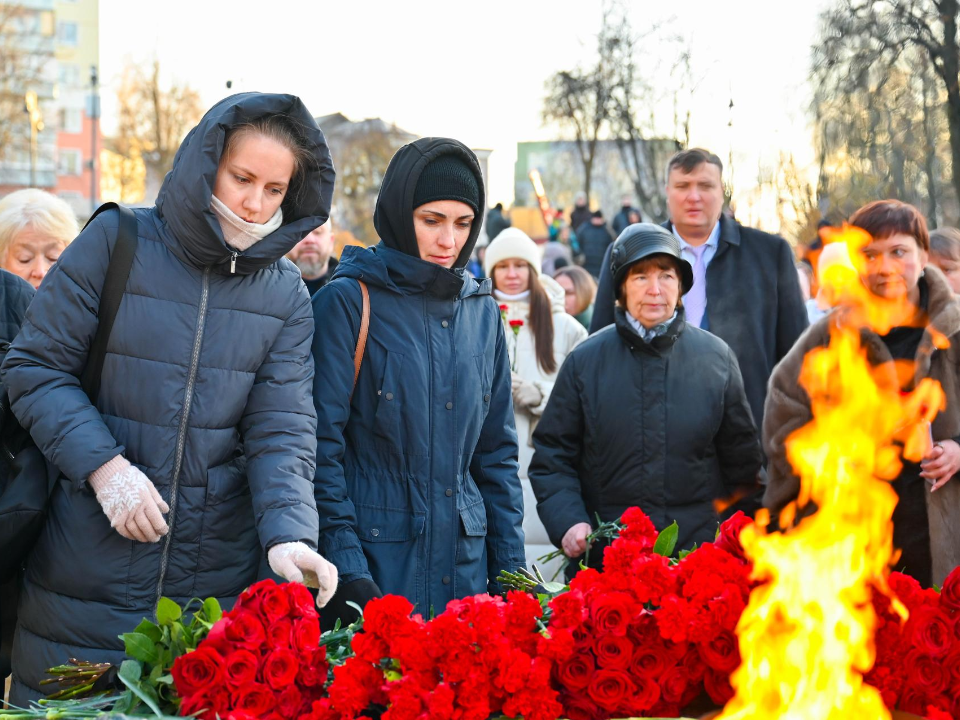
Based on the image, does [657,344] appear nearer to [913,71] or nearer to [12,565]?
[12,565]

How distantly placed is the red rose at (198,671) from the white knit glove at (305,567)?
17.1 inches

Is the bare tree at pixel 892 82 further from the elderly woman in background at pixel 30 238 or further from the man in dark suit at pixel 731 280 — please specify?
the elderly woman in background at pixel 30 238

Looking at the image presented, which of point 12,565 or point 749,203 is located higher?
point 749,203

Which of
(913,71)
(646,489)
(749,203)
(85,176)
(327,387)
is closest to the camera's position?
(327,387)

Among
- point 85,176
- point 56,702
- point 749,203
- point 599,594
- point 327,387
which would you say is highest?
point 85,176

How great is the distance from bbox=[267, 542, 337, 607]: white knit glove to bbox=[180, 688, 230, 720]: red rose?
459mm

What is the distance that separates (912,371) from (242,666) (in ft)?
9.06

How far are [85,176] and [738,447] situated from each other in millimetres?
78636

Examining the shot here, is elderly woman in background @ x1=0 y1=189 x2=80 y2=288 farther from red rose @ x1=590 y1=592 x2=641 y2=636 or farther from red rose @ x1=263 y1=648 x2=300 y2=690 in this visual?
red rose @ x1=590 y1=592 x2=641 y2=636

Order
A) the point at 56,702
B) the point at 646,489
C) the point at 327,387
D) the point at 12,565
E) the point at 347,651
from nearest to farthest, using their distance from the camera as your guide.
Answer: the point at 56,702 → the point at 347,651 → the point at 12,565 → the point at 327,387 → the point at 646,489

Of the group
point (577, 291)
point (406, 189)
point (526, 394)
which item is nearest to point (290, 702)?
point (406, 189)

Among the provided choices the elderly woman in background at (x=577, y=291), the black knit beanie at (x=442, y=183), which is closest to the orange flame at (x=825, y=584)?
the black knit beanie at (x=442, y=183)

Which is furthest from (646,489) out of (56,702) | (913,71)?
(913,71)

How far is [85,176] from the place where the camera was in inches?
3027
